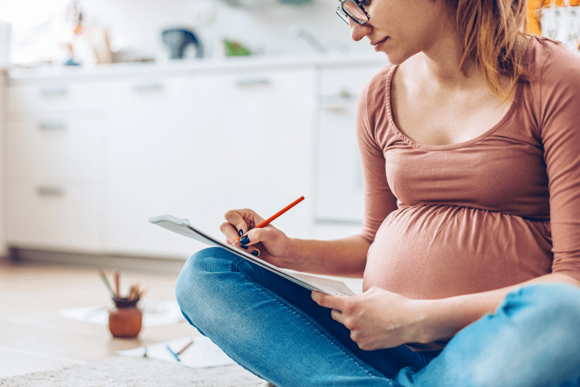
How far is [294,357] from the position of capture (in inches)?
32.6

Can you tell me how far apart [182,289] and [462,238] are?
0.44 metres

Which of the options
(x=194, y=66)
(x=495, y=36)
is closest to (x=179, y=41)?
(x=194, y=66)

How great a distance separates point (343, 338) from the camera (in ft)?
3.08

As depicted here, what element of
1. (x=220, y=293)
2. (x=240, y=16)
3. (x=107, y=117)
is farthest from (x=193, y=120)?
(x=220, y=293)

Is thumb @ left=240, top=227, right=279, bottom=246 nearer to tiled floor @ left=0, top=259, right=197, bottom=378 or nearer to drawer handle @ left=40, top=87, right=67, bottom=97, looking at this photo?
tiled floor @ left=0, top=259, right=197, bottom=378

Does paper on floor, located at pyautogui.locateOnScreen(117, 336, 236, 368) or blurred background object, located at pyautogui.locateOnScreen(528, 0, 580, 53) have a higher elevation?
blurred background object, located at pyautogui.locateOnScreen(528, 0, 580, 53)

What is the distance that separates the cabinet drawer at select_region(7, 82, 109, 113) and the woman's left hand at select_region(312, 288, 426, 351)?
241cm

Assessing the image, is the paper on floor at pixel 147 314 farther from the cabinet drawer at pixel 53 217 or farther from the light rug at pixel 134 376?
the cabinet drawer at pixel 53 217

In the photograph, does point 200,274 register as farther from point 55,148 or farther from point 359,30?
point 55,148

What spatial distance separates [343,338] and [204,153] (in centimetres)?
183

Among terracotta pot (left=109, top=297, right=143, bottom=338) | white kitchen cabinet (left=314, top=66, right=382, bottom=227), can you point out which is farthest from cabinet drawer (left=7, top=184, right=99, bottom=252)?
terracotta pot (left=109, top=297, right=143, bottom=338)

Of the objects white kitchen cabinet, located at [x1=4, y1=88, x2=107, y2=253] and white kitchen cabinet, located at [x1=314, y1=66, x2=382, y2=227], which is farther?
white kitchen cabinet, located at [x1=4, y1=88, x2=107, y2=253]

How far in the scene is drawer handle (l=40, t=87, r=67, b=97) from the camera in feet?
9.70

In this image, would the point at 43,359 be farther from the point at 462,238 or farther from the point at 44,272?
the point at 44,272
